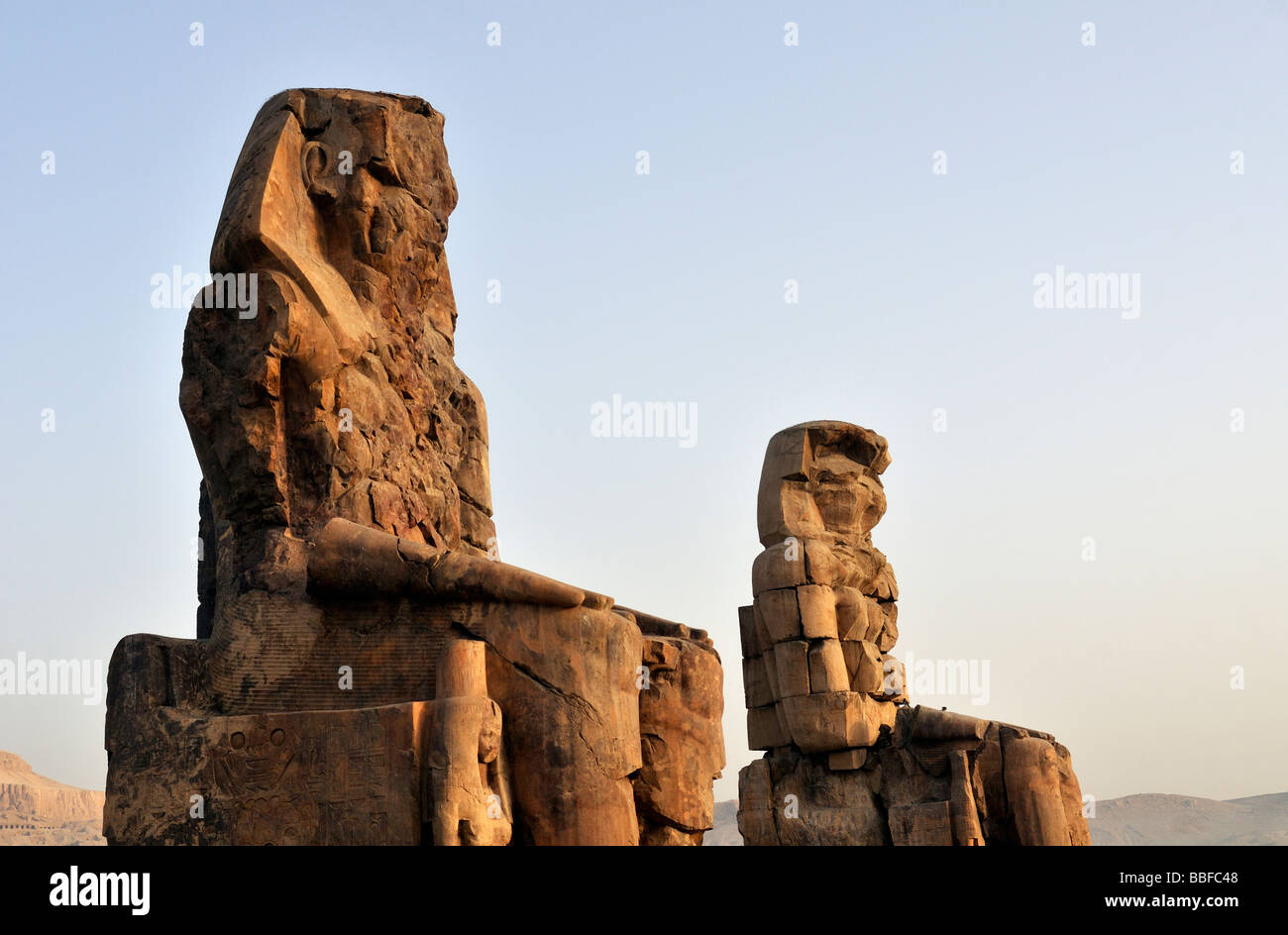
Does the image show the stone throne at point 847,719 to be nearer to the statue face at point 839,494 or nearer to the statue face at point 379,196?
the statue face at point 839,494

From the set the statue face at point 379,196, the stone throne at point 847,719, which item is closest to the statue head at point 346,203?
the statue face at point 379,196

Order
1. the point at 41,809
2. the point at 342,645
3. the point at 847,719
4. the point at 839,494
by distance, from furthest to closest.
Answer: the point at 41,809
the point at 839,494
the point at 847,719
the point at 342,645

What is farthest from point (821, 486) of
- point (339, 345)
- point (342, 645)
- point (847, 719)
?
point (342, 645)

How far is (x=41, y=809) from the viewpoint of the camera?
880 inches

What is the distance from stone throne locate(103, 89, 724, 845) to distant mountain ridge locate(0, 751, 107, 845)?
49.7 feet

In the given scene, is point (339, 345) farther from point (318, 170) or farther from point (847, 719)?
point (847, 719)

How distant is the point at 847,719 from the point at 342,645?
19.6 ft

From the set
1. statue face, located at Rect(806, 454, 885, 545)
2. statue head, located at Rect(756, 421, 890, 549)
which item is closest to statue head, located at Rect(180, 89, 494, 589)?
statue head, located at Rect(756, 421, 890, 549)

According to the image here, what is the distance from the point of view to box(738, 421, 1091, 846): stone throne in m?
9.66

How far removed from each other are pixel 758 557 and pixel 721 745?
5455 mm

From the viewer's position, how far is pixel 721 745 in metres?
5.72

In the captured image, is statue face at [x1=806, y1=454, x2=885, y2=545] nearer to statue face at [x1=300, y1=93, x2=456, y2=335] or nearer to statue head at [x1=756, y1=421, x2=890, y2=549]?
statue head at [x1=756, y1=421, x2=890, y2=549]
